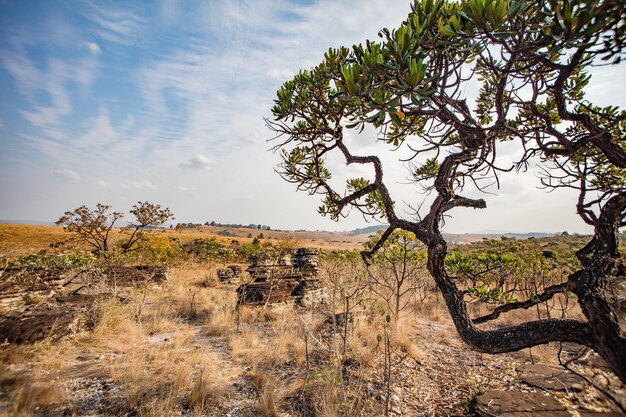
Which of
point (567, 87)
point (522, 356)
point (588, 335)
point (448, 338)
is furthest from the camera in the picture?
point (448, 338)

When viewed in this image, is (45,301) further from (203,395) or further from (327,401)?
(327,401)

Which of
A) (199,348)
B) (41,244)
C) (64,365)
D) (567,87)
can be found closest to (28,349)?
(64,365)

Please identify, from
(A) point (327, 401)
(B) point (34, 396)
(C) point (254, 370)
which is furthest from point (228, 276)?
(A) point (327, 401)

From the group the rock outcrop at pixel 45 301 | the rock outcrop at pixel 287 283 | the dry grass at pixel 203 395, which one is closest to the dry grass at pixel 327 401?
the dry grass at pixel 203 395

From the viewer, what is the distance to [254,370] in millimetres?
5098

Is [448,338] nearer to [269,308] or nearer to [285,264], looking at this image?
[269,308]

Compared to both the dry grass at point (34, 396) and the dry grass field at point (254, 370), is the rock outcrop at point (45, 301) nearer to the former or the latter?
the dry grass field at point (254, 370)

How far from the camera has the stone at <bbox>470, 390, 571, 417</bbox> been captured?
129 inches

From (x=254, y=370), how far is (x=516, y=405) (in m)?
4.25

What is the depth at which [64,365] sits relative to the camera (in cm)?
518

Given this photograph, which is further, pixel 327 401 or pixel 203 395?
pixel 203 395

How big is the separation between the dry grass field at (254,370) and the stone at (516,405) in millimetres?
170

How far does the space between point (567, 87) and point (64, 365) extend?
381 inches

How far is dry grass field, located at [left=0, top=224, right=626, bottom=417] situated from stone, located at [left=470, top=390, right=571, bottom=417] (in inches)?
6.7
